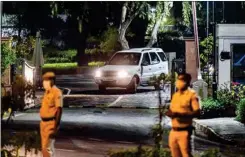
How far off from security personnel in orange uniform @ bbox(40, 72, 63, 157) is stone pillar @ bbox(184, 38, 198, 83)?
2882 millimetres

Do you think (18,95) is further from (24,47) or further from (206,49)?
(206,49)

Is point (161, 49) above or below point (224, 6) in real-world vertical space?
below

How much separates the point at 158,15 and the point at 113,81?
1512 mm

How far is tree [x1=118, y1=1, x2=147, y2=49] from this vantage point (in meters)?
8.40

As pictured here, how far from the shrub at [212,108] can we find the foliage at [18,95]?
11.6 ft

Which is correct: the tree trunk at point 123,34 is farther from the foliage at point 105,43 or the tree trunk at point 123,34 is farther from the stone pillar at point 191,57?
the stone pillar at point 191,57

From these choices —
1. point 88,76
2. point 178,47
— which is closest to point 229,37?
point 178,47

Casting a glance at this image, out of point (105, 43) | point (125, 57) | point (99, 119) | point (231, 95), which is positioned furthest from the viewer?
point (99, 119)

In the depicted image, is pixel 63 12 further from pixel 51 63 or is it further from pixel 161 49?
pixel 161 49

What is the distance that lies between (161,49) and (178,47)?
73 cm

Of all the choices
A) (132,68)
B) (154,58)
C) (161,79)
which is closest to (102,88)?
(132,68)

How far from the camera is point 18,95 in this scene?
7.67 m

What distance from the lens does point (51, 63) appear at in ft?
28.0

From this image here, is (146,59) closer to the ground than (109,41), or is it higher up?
closer to the ground
